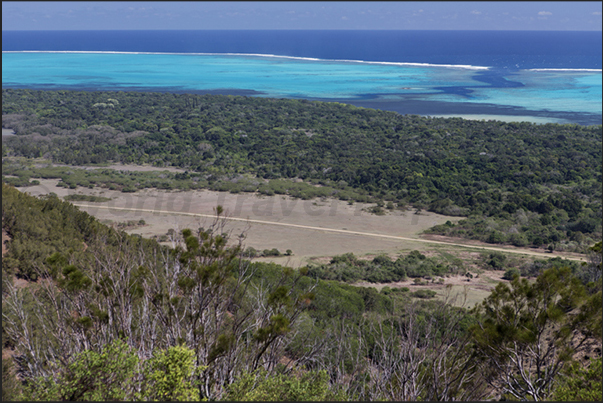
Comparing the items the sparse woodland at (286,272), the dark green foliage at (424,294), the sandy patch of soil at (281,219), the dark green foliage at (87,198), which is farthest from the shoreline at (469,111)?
the dark green foliage at (424,294)

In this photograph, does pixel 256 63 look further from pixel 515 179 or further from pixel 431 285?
pixel 431 285

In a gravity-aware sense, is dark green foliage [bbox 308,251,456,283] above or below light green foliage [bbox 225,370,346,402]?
below

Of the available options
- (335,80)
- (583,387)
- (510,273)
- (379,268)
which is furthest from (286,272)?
(335,80)

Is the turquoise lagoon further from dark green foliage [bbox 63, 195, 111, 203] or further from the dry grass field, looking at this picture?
dark green foliage [bbox 63, 195, 111, 203]

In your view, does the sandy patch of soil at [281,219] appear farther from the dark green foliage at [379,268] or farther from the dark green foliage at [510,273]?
the dark green foliage at [510,273]

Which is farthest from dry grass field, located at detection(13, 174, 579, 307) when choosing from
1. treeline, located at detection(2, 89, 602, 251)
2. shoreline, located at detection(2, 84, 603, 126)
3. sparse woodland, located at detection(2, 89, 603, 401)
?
shoreline, located at detection(2, 84, 603, 126)

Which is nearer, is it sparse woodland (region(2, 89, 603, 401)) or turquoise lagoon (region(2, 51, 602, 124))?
sparse woodland (region(2, 89, 603, 401))

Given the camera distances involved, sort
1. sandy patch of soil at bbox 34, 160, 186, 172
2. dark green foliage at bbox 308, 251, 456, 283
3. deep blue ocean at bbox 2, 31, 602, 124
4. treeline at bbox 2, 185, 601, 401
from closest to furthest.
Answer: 1. treeline at bbox 2, 185, 601, 401
2. dark green foliage at bbox 308, 251, 456, 283
3. sandy patch of soil at bbox 34, 160, 186, 172
4. deep blue ocean at bbox 2, 31, 602, 124
